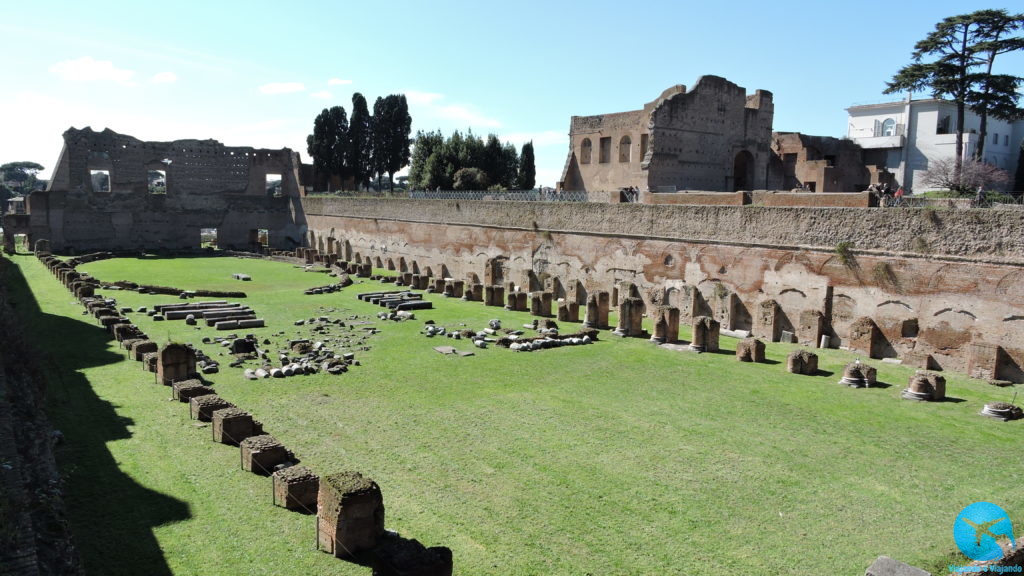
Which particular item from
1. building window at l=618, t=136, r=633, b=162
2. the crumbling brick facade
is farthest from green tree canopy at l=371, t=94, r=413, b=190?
building window at l=618, t=136, r=633, b=162

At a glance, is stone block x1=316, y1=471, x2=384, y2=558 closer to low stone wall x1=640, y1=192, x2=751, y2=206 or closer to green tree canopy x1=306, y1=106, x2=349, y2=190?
low stone wall x1=640, y1=192, x2=751, y2=206

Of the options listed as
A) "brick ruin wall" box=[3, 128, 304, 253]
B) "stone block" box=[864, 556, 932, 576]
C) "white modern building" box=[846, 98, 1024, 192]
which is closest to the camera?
"stone block" box=[864, 556, 932, 576]

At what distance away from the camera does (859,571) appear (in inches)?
218

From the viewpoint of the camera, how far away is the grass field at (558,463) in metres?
5.77

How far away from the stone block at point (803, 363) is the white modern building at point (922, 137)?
27.5 meters

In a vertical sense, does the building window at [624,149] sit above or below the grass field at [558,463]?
above

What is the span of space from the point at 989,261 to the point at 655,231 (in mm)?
7500

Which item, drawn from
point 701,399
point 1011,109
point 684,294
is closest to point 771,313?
point 684,294

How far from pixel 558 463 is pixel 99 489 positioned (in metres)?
4.48

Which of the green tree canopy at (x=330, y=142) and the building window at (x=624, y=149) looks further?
the green tree canopy at (x=330, y=142)

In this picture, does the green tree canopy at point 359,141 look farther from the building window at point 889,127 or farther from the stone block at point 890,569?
the stone block at point 890,569

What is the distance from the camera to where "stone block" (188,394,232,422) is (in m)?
8.54

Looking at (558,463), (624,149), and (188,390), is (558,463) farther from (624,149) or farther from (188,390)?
(624,149)

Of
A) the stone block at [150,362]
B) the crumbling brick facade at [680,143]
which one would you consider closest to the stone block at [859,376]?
the stone block at [150,362]
